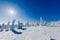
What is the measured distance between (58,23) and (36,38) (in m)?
2.24

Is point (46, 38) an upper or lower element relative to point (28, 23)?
lower

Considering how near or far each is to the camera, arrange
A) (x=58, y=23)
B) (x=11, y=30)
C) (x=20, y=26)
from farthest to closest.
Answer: (x=58, y=23) → (x=20, y=26) → (x=11, y=30)

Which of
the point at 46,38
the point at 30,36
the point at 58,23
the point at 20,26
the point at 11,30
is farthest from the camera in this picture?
the point at 58,23

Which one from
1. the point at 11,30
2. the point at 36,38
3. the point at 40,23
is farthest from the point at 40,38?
the point at 40,23

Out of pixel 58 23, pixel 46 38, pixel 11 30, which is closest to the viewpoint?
pixel 46 38

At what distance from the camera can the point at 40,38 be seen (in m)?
3.47

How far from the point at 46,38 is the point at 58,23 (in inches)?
84.1

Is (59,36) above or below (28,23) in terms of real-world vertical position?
below

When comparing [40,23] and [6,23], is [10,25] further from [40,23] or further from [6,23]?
[40,23]

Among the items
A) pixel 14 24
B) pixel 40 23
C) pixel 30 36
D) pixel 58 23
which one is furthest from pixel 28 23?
pixel 30 36

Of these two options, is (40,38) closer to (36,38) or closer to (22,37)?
(36,38)

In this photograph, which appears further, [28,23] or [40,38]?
[28,23]

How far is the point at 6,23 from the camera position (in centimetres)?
506

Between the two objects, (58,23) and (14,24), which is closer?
(14,24)
